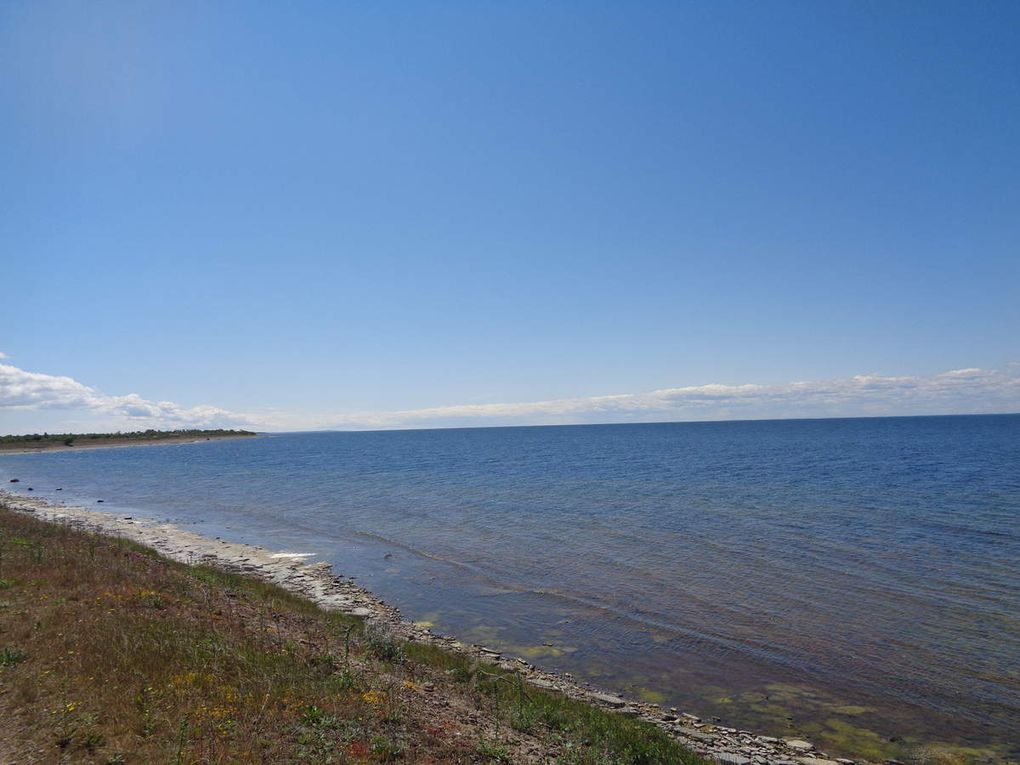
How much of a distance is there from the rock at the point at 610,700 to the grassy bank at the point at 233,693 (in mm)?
1213

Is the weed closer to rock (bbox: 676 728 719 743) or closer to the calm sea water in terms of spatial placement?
the calm sea water

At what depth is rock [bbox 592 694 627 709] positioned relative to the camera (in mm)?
14570

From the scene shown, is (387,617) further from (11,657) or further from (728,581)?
(728,581)

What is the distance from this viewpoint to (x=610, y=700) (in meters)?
14.8

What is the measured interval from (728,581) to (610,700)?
1206 cm

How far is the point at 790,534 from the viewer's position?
33.7 m

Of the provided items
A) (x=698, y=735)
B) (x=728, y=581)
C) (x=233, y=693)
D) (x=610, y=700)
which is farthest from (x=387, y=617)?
(x=728, y=581)

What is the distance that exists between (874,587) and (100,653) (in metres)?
26.5

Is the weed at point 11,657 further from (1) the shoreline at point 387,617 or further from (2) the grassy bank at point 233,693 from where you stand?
(1) the shoreline at point 387,617

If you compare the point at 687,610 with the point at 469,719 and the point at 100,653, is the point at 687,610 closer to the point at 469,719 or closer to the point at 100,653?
the point at 469,719

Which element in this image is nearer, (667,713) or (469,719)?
(469,719)

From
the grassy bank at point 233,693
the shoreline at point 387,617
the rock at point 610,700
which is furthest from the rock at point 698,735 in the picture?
the rock at point 610,700

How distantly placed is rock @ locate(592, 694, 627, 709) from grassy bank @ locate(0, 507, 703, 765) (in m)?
1.21


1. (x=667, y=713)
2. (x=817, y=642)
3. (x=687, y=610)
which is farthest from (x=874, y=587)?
(x=667, y=713)
